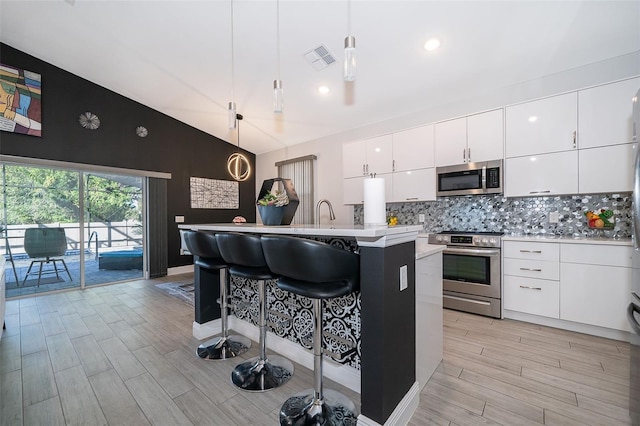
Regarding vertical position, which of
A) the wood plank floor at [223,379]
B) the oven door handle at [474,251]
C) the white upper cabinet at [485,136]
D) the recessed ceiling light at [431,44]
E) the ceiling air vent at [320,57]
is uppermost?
the ceiling air vent at [320,57]

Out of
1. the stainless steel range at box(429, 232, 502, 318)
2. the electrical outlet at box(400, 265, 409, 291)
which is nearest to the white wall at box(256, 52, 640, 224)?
the stainless steel range at box(429, 232, 502, 318)

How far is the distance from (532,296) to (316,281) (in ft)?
9.06

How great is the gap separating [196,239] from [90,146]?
393 centimetres

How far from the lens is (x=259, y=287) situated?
1.89 m

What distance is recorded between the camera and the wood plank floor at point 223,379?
158cm

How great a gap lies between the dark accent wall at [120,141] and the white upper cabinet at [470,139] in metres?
4.73

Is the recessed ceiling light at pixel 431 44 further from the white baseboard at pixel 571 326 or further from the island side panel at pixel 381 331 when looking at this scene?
the white baseboard at pixel 571 326

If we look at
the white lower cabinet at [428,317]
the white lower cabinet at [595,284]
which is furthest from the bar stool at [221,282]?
the white lower cabinet at [595,284]

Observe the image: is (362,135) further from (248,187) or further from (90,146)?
(90,146)

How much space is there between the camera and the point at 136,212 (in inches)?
201

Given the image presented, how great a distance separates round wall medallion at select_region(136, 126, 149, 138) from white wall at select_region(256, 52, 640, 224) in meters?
2.48

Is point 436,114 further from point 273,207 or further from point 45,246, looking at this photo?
point 45,246

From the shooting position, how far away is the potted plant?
2141 millimetres

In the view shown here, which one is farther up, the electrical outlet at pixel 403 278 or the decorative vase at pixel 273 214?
the decorative vase at pixel 273 214
